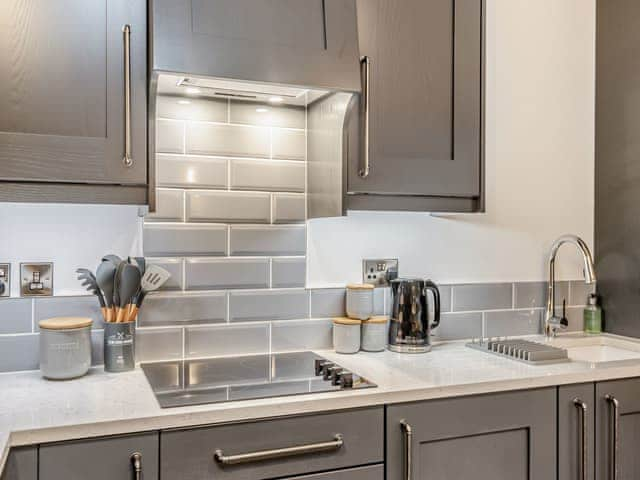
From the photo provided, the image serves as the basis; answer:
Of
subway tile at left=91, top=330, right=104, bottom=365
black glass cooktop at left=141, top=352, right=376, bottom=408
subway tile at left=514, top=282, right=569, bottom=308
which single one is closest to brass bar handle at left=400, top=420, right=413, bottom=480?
black glass cooktop at left=141, top=352, right=376, bottom=408

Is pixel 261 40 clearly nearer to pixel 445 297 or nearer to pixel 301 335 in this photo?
pixel 301 335

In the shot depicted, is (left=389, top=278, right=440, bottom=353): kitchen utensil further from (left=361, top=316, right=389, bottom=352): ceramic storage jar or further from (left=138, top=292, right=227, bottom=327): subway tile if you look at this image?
(left=138, top=292, right=227, bottom=327): subway tile

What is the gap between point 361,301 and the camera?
2.01 m

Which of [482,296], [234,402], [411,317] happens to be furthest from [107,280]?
[482,296]

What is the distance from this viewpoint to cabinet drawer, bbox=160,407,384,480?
1326mm

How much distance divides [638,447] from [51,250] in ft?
6.22

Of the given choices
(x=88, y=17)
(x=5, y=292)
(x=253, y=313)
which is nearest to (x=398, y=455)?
(x=253, y=313)

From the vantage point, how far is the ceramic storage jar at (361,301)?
2.01 m

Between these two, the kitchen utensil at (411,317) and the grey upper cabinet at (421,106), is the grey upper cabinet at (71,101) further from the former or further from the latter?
the kitchen utensil at (411,317)

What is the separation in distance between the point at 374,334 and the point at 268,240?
18.8 inches

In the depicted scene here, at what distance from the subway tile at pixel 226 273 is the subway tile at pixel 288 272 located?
28 millimetres

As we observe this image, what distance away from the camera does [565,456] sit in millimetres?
1735

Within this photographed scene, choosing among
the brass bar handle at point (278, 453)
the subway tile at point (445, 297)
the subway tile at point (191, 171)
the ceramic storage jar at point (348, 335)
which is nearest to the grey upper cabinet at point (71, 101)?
the subway tile at point (191, 171)

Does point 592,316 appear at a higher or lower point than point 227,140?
lower
